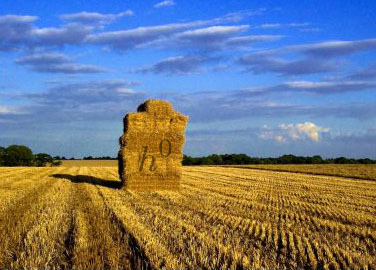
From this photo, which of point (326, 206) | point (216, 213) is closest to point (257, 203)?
point (326, 206)

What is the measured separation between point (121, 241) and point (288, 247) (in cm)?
245

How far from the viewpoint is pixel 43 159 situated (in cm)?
6050

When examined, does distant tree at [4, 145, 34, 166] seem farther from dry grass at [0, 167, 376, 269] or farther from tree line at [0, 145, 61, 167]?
dry grass at [0, 167, 376, 269]

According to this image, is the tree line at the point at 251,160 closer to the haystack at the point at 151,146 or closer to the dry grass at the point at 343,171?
the dry grass at the point at 343,171

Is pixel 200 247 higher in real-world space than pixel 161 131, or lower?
lower

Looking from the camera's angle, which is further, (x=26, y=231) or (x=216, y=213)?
(x=216, y=213)

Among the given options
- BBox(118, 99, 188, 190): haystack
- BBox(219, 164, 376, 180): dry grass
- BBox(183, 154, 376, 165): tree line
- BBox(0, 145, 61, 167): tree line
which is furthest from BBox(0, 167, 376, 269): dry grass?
BBox(183, 154, 376, 165): tree line

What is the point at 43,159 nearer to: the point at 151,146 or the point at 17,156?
the point at 17,156

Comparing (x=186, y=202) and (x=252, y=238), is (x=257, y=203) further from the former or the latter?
(x=252, y=238)

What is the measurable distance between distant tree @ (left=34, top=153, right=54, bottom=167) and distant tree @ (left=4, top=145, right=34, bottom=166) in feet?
3.04

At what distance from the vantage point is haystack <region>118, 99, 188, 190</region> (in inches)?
635

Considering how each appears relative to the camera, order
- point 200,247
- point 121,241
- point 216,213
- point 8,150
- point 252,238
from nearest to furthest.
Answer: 1. point 200,247
2. point 121,241
3. point 252,238
4. point 216,213
5. point 8,150

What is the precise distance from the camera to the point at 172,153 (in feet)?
54.7

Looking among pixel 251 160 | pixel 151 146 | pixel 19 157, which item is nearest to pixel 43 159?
pixel 19 157
